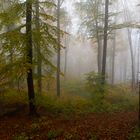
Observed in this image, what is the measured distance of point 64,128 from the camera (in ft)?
46.4

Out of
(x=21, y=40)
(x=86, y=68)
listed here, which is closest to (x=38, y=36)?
(x=21, y=40)

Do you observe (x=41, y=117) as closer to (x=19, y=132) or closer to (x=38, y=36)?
(x=19, y=132)

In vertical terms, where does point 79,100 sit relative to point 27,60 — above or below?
below

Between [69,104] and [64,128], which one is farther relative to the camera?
[69,104]

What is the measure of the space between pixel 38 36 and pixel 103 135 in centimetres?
690

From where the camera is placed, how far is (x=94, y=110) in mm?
19562

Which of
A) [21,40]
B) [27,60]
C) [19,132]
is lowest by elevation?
[19,132]

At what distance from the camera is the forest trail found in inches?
488

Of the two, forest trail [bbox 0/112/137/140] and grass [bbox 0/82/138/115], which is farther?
grass [bbox 0/82/138/115]

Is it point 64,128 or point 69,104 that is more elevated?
point 69,104

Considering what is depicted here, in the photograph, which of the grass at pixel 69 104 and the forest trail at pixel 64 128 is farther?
the grass at pixel 69 104

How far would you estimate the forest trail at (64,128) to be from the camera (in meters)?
12.4

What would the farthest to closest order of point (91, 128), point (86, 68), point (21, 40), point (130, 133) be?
point (86, 68) < point (21, 40) < point (91, 128) < point (130, 133)

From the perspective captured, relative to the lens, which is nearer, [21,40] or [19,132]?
[19,132]
